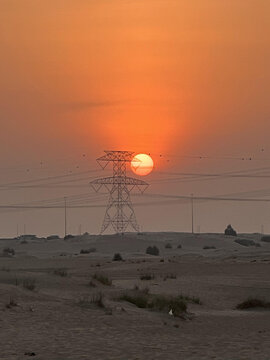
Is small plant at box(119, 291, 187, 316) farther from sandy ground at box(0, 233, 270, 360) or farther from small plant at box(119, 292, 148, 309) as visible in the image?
sandy ground at box(0, 233, 270, 360)

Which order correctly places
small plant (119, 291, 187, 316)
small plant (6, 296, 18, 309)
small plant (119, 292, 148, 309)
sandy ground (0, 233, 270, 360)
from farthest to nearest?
small plant (119, 292, 148, 309), small plant (119, 291, 187, 316), small plant (6, 296, 18, 309), sandy ground (0, 233, 270, 360)

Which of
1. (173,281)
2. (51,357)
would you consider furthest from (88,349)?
(173,281)

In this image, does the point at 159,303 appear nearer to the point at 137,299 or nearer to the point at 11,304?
the point at 137,299

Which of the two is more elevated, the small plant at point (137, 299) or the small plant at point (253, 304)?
the small plant at point (137, 299)

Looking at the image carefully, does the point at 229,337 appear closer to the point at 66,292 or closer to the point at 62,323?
the point at 62,323

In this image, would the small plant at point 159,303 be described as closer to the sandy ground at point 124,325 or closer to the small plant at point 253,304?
the sandy ground at point 124,325

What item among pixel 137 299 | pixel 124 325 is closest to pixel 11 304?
pixel 124 325

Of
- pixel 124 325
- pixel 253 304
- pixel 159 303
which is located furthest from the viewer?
pixel 253 304

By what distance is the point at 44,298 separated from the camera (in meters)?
36.4

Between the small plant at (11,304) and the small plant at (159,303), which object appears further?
the small plant at (159,303)

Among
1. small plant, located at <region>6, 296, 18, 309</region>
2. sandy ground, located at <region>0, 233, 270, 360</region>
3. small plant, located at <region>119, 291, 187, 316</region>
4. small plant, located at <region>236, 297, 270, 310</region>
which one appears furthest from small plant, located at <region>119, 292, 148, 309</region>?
small plant, located at <region>6, 296, 18, 309</region>

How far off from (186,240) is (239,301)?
13001cm

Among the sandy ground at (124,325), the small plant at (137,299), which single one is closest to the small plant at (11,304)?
the sandy ground at (124,325)

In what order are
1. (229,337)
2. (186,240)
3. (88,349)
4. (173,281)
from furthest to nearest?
(186,240) < (173,281) < (229,337) < (88,349)
